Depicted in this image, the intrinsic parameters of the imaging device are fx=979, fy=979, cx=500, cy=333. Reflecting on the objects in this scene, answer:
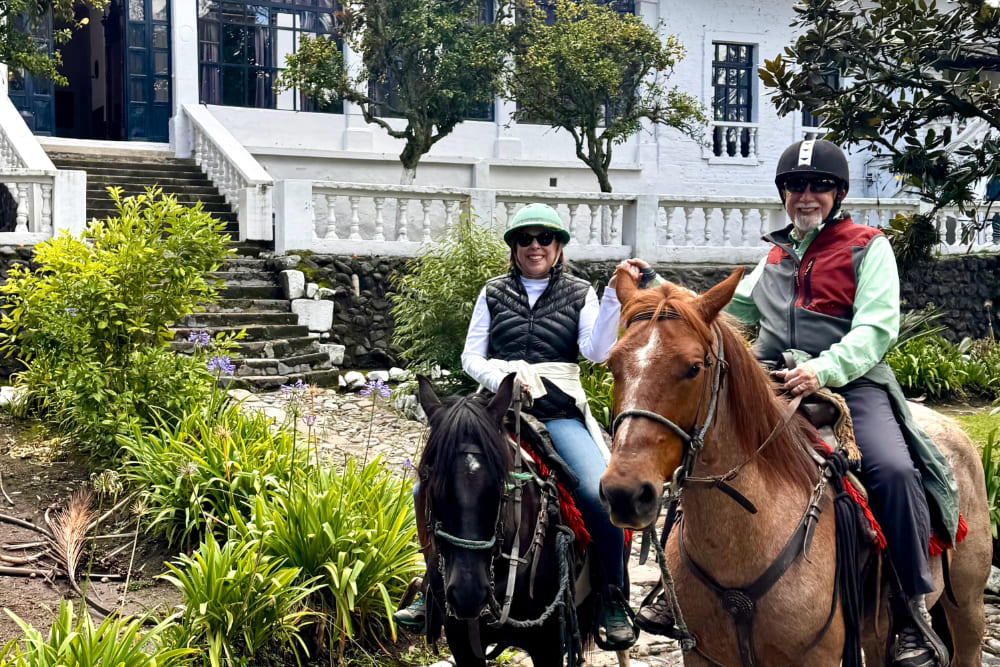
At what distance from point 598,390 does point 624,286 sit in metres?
7.00

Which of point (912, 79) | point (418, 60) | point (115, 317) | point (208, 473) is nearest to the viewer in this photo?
point (208, 473)

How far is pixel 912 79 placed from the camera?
7.62 meters

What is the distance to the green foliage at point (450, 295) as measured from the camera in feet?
34.2

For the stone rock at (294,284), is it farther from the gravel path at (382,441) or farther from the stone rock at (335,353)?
the gravel path at (382,441)

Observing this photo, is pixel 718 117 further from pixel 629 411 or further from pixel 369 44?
pixel 629 411

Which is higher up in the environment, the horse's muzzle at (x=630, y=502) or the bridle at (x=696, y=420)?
the bridle at (x=696, y=420)

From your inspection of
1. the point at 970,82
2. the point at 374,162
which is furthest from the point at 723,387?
the point at 374,162

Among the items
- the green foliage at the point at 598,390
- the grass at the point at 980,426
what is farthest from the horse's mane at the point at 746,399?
the green foliage at the point at 598,390

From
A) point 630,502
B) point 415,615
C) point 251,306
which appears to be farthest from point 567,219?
point 630,502

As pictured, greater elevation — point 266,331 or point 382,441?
point 266,331

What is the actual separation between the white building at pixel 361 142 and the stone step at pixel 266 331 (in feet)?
4.67

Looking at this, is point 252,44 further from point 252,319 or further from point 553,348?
point 553,348

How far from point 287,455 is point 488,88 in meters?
11.3

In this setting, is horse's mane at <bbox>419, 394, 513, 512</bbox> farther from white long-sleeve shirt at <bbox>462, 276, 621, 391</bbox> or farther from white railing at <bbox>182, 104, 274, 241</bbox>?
white railing at <bbox>182, 104, 274, 241</bbox>
